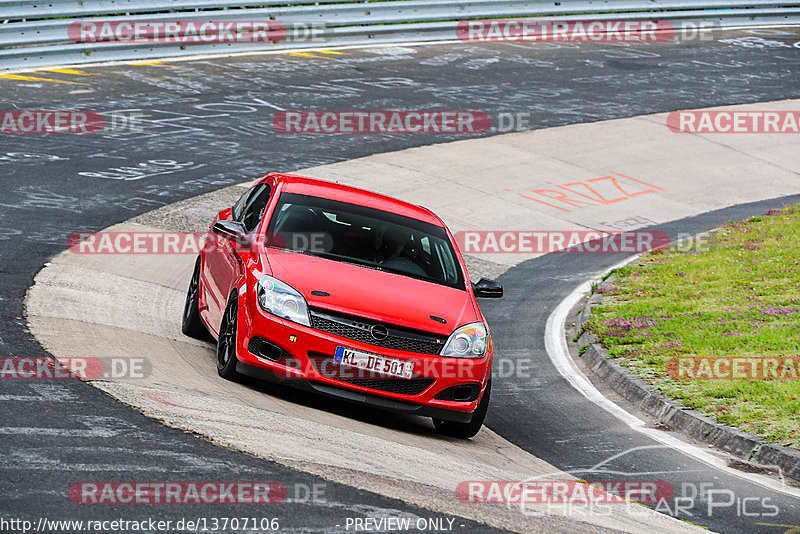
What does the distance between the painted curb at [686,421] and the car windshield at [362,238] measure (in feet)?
7.42

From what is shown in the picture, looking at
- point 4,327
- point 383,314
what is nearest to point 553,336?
point 383,314

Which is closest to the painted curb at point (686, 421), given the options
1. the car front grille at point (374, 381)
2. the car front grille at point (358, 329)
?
the car front grille at point (374, 381)

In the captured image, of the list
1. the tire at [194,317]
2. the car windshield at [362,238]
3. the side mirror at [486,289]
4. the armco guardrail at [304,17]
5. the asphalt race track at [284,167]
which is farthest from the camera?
the armco guardrail at [304,17]

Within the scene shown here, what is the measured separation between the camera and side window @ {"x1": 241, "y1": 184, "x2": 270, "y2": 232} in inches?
381

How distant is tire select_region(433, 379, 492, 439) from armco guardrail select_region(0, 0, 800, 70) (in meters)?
15.7

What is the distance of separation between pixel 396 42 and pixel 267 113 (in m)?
7.36

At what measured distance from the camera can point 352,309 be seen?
812 cm

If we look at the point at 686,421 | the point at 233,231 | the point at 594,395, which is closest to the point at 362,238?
the point at 233,231

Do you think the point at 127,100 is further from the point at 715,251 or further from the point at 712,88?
the point at 712,88

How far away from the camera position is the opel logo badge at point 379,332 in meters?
8.05

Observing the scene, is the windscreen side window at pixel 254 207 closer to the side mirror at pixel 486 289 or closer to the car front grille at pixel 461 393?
the side mirror at pixel 486 289

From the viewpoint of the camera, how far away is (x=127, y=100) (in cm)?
2039

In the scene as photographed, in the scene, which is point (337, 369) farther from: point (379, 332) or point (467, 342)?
point (467, 342)

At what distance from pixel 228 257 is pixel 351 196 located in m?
1.21
